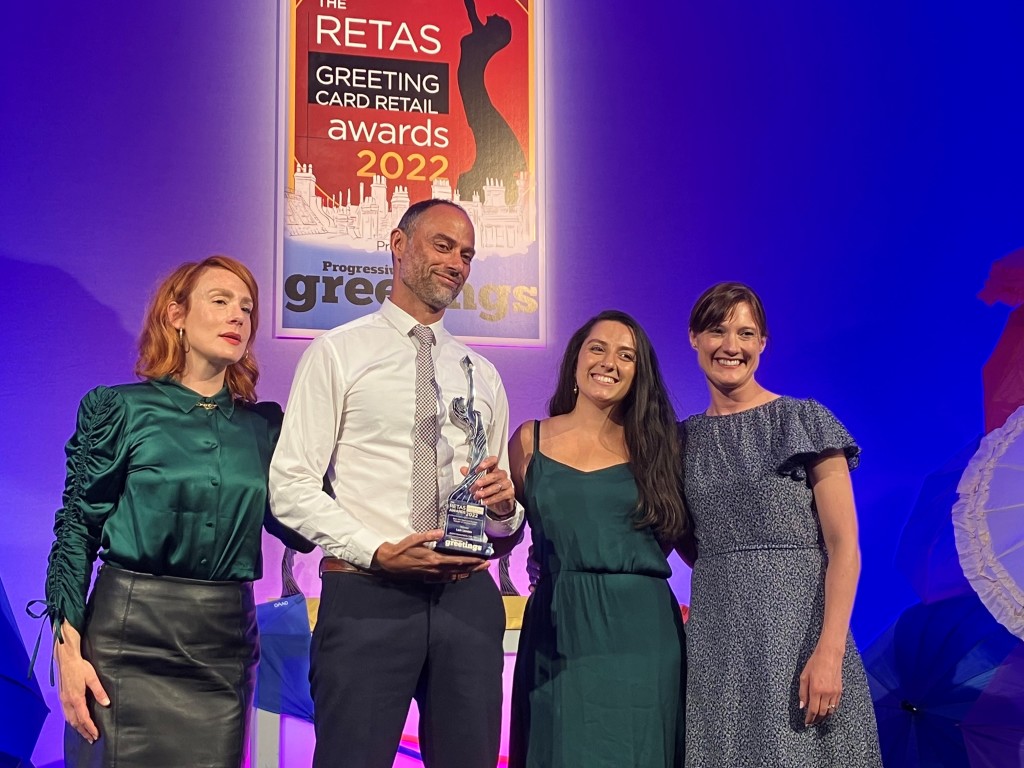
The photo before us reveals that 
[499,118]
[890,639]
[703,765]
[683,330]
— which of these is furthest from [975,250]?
[703,765]

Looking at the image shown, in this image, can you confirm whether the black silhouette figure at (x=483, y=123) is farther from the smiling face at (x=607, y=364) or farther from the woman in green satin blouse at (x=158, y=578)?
the woman in green satin blouse at (x=158, y=578)

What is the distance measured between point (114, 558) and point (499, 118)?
2192 mm

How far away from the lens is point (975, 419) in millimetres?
4066

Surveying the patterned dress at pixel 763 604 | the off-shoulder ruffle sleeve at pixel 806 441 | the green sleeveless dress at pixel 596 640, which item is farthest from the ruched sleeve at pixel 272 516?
the off-shoulder ruffle sleeve at pixel 806 441

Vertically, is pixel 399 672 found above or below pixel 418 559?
below

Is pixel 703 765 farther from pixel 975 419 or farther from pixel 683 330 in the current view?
pixel 975 419

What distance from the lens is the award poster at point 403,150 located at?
3.54 m

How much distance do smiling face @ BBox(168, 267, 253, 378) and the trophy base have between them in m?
0.61

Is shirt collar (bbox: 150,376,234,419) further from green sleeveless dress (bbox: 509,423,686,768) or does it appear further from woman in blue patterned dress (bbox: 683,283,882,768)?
woman in blue patterned dress (bbox: 683,283,882,768)

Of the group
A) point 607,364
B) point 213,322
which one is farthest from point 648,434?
point 213,322

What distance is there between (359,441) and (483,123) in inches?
73.2

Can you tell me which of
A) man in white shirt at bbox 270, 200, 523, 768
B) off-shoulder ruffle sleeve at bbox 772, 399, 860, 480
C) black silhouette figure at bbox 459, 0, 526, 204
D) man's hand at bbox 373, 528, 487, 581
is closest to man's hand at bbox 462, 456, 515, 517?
man in white shirt at bbox 270, 200, 523, 768

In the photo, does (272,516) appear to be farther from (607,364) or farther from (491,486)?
(607,364)

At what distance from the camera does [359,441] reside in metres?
2.17
